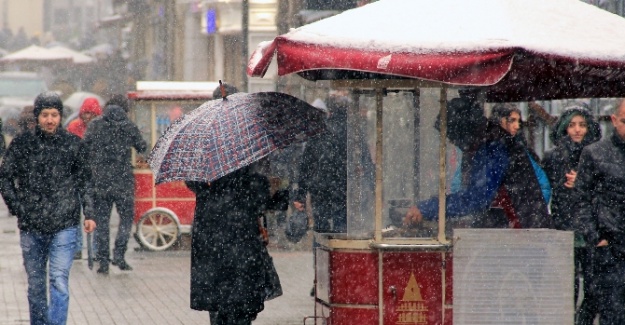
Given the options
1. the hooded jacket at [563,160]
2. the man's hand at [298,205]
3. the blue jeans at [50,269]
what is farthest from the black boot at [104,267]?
the hooded jacket at [563,160]

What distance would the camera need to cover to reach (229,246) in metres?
8.31

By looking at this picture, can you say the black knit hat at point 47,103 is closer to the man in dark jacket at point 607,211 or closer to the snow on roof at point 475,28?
the snow on roof at point 475,28

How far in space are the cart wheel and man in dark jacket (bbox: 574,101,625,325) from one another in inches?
360

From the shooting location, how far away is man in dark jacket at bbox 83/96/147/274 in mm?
14992

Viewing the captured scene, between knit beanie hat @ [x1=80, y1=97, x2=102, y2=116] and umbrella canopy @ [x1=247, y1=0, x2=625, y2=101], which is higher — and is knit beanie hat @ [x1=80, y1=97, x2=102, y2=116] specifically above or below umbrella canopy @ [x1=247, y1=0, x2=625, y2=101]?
below

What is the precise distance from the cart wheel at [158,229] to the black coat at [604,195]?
9.14 meters

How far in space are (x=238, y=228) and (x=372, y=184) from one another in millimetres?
945

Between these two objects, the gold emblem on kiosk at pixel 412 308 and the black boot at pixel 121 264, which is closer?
the gold emblem on kiosk at pixel 412 308

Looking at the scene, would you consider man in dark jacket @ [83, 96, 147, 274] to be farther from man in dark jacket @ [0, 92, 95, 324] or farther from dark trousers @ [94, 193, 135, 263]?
man in dark jacket @ [0, 92, 95, 324]

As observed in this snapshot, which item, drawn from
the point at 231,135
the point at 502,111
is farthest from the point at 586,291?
the point at 231,135

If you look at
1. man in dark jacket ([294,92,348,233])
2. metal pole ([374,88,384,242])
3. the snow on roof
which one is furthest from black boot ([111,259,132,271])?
the snow on roof

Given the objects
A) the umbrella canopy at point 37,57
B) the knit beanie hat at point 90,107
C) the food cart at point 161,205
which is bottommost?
the food cart at point 161,205

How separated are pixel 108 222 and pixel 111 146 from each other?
85cm

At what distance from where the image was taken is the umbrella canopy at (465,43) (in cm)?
696
